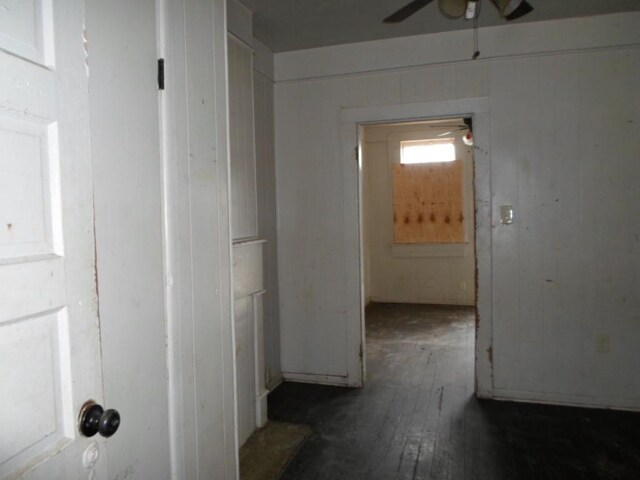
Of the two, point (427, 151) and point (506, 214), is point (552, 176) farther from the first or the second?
point (427, 151)

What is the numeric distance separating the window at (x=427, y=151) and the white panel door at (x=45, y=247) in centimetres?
586

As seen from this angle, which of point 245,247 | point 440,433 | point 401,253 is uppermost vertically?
point 245,247

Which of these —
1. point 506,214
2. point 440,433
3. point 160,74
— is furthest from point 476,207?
point 160,74

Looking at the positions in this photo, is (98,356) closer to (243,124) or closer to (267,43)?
(243,124)

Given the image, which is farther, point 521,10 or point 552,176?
point 552,176

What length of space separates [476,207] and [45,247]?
283cm

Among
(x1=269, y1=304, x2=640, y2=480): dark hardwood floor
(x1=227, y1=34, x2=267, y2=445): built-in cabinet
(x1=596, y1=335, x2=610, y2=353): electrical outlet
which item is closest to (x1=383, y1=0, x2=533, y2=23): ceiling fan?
(x1=227, y1=34, x2=267, y2=445): built-in cabinet

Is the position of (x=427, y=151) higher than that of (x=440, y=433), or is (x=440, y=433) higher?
(x=427, y=151)

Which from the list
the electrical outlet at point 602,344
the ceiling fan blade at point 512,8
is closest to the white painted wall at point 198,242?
the ceiling fan blade at point 512,8

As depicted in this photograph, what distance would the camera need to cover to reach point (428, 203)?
6277 mm

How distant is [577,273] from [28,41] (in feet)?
10.6

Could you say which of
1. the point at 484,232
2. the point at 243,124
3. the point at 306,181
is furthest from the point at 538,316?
the point at 243,124

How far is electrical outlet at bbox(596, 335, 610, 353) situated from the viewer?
2.94 meters

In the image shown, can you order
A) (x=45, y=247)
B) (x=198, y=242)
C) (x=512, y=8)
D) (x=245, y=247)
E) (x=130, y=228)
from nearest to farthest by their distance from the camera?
(x=45, y=247) → (x=130, y=228) → (x=198, y=242) → (x=512, y=8) → (x=245, y=247)
